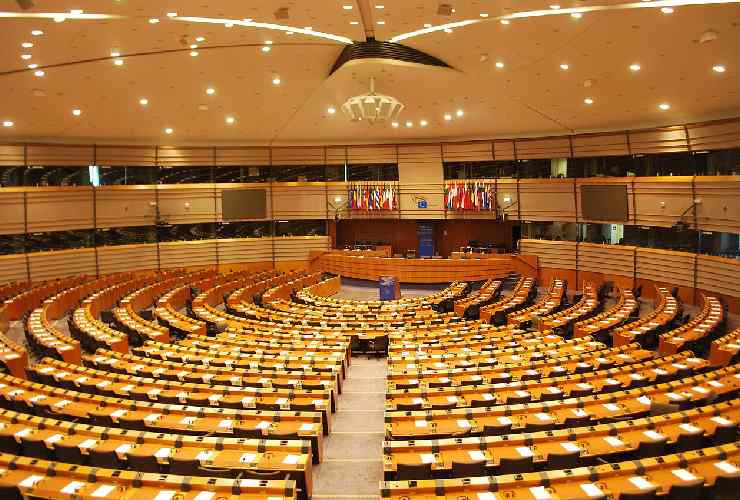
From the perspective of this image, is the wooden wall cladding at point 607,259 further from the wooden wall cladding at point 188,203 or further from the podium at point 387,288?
the wooden wall cladding at point 188,203

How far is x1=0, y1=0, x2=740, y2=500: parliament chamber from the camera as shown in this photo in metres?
7.73

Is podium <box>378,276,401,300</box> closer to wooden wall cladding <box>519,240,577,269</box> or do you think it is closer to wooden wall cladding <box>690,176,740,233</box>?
wooden wall cladding <box>519,240,577,269</box>

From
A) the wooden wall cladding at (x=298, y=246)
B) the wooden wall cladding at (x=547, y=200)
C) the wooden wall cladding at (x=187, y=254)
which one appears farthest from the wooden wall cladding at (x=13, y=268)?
the wooden wall cladding at (x=547, y=200)

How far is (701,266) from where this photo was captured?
22094mm

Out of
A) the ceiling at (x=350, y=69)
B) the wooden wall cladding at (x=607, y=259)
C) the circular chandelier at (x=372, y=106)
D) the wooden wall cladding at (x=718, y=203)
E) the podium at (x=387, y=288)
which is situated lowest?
the podium at (x=387, y=288)

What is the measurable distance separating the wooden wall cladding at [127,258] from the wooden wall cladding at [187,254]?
48 cm

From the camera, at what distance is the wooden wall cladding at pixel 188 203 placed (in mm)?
29922

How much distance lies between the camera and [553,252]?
91.8ft

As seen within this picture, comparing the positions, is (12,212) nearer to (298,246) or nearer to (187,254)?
(187,254)

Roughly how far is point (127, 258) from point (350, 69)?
16819 millimetres

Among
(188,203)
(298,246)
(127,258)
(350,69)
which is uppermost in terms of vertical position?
(350,69)

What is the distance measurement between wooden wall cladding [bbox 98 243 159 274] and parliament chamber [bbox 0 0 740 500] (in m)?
0.14

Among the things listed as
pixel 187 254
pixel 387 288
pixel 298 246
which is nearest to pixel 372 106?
pixel 387 288

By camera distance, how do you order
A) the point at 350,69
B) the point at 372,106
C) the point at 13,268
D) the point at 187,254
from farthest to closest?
the point at 187,254 < the point at 13,268 < the point at 372,106 < the point at 350,69
